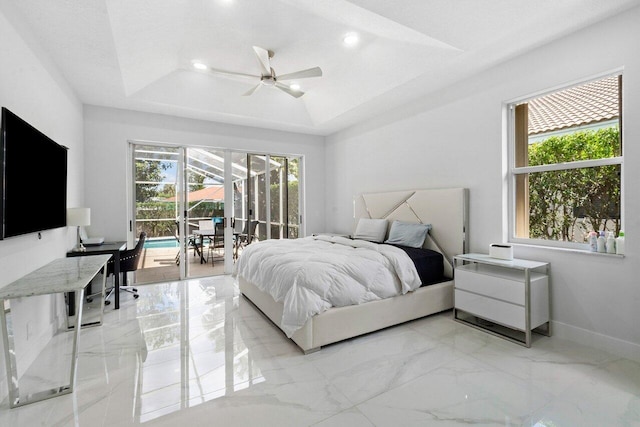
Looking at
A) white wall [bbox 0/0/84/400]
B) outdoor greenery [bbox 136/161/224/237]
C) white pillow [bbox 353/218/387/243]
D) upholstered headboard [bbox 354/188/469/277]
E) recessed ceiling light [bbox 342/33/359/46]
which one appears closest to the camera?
white wall [bbox 0/0/84/400]

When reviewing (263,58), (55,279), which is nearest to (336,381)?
(55,279)

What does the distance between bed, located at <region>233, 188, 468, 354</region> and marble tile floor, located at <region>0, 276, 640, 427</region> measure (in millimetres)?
139

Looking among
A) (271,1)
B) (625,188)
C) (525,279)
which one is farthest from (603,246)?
(271,1)

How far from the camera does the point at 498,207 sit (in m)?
3.33

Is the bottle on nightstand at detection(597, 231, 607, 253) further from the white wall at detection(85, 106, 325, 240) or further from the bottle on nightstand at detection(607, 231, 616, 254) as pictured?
the white wall at detection(85, 106, 325, 240)

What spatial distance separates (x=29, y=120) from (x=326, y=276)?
2.76 m

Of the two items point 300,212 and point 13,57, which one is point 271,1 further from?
point 300,212

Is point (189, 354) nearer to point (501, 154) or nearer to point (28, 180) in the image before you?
point (28, 180)

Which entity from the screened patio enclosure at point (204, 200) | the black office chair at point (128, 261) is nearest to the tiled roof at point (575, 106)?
the screened patio enclosure at point (204, 200)

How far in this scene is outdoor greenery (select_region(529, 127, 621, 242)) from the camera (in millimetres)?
2652

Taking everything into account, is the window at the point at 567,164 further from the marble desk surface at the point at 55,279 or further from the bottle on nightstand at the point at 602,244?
the marble desk surface at the point at 55,279

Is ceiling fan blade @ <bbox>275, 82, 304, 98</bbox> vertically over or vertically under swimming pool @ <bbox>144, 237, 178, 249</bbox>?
over

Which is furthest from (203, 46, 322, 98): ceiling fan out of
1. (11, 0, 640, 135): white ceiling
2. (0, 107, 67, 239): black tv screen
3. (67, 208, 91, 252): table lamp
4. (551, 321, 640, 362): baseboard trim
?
(551, 321, 640, 362): baseboard trim

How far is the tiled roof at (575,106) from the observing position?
105 inches
